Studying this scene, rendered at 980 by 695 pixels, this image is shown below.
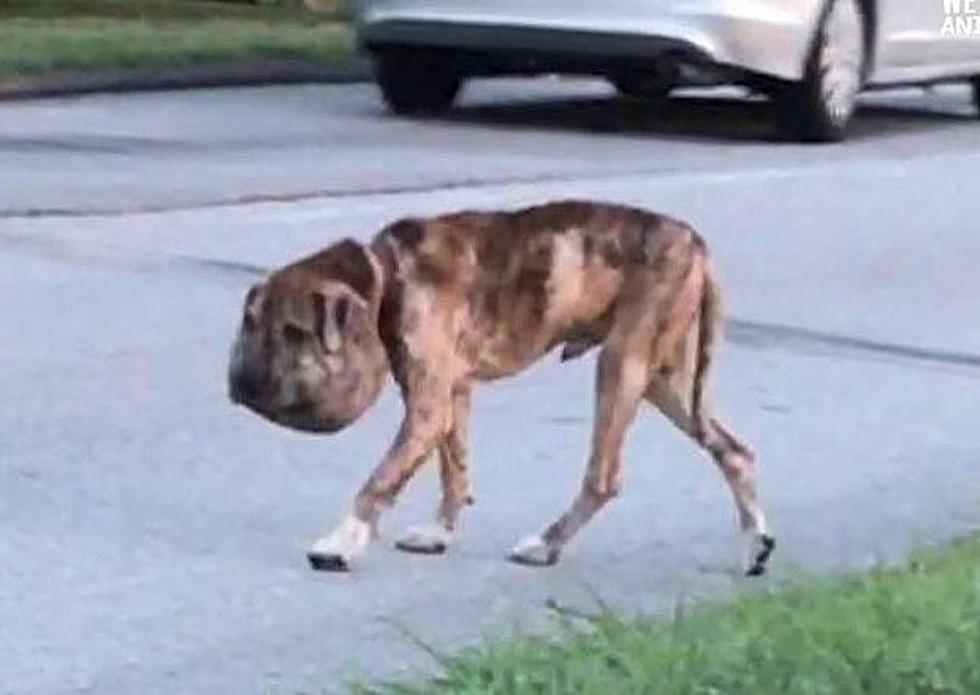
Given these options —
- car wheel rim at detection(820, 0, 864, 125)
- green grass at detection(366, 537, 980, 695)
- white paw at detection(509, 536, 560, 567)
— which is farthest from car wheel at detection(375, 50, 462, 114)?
green grass at detection(366, 537, 980, 695)

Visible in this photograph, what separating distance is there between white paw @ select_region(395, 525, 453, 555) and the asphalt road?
0.12 feet

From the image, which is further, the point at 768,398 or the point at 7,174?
the point at 7,174

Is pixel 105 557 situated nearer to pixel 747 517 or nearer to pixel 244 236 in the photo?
pixel 747 517

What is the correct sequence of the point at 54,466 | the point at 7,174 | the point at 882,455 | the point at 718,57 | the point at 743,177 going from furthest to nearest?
the point at 718,57 → the point at 743,177 → the point at 7,174 → the point at 882,455 → the point at 54,466

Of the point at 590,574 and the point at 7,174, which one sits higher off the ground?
the point at 590,574

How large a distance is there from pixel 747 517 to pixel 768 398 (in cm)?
218

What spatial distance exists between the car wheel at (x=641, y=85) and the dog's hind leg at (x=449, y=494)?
9.01 meters

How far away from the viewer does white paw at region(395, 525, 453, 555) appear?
6.79 m

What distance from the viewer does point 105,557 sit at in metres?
6.62

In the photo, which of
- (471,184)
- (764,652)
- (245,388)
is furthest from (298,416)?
(471,184)

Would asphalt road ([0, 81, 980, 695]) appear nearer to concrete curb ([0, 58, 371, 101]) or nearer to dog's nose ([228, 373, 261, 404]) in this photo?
dog's nose ([228, 373, 261, 404])

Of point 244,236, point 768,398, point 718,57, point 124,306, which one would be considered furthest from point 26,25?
point 768,398

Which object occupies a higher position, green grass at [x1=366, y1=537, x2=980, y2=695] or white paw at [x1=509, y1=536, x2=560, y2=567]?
green grass at [x1=366, y1=537, x2=980, y2=695]

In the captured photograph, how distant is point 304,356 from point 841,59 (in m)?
10.1
